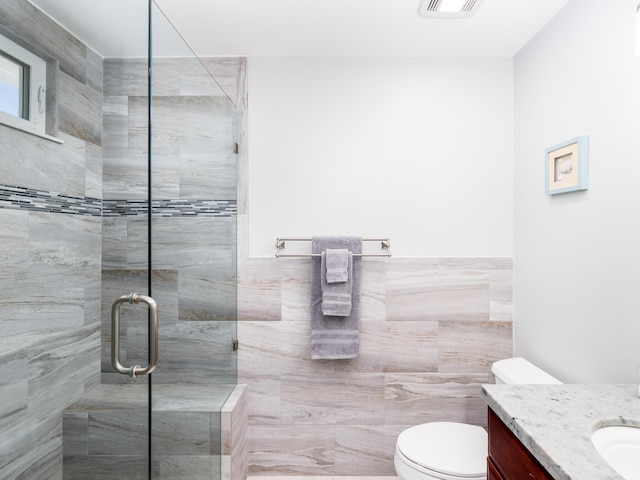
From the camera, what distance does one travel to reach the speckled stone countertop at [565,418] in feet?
2.81

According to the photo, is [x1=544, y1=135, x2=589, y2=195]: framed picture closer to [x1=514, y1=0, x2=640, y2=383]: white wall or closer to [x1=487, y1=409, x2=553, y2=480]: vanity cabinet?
[x1=514, y1=0, x2=640, y2=383]: white wall

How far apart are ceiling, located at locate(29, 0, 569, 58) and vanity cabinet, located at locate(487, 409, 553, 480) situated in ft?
5.40

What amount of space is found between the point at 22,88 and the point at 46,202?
25 cm

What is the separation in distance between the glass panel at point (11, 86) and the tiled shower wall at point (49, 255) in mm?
47

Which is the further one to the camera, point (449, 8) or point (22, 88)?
point (449, 8)

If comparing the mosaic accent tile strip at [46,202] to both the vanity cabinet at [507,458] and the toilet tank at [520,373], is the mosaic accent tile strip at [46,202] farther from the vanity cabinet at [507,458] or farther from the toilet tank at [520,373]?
the toilet tank at [520,373]

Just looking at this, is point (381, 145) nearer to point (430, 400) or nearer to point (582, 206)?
point (582, 206)

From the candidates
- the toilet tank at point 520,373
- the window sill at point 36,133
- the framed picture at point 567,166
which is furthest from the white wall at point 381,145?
the window sill at point 36,133

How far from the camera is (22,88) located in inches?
33.9

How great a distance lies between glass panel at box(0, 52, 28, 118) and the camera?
32.3 inches

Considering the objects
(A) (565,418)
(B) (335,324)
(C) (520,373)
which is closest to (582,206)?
(C) (520,373)

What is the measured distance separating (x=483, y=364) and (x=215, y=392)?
56.7 inches

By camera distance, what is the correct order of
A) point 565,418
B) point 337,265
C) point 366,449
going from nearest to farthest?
point 565,418 < point 337,265 < point 366,449

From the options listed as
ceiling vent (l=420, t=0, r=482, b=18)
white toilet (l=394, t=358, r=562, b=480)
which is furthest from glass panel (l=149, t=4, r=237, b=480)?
ceiling vent (l=420, t=0, r=482, b=18)
